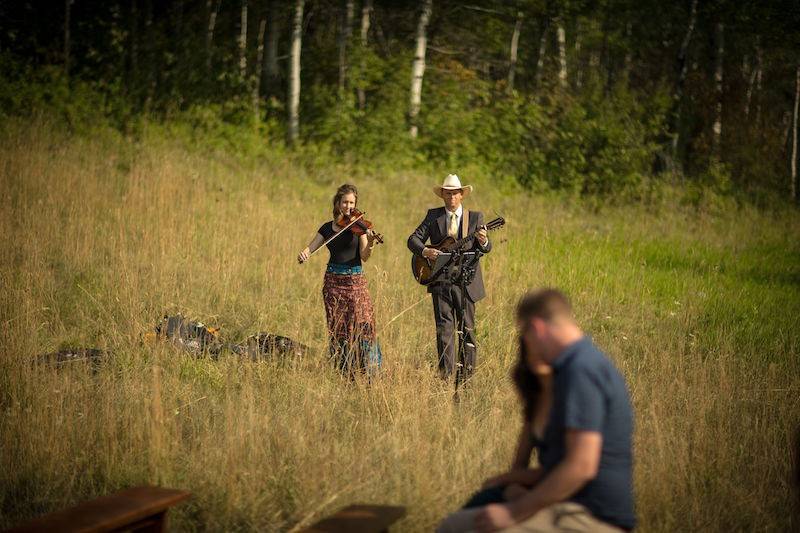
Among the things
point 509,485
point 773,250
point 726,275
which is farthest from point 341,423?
point 773,250

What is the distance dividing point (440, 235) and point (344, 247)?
0.80m

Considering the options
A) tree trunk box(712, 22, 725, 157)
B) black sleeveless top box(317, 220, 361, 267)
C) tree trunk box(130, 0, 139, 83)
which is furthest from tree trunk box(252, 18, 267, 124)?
tree trunk box(712, 22, 725, 157)

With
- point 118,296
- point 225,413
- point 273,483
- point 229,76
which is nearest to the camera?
point 273,483

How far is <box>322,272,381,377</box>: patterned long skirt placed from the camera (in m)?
6.90

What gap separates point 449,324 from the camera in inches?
276

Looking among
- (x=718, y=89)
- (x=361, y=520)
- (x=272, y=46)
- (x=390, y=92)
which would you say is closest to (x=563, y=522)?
(x=361, y=520)

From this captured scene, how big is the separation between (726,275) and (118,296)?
28.4 feet

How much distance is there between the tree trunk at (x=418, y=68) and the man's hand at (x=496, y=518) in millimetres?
18195

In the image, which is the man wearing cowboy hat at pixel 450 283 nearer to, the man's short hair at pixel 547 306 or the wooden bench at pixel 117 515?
the wooden bench at pixel 117 515

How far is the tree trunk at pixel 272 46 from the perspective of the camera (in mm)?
22922

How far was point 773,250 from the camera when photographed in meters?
15.8

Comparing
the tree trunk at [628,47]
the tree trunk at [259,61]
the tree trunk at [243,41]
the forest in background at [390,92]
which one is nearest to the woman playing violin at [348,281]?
the forest in background at [390,92]

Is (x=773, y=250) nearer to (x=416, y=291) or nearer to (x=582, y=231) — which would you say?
(x=582, y=231)

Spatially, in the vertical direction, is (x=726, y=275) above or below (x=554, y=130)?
below
